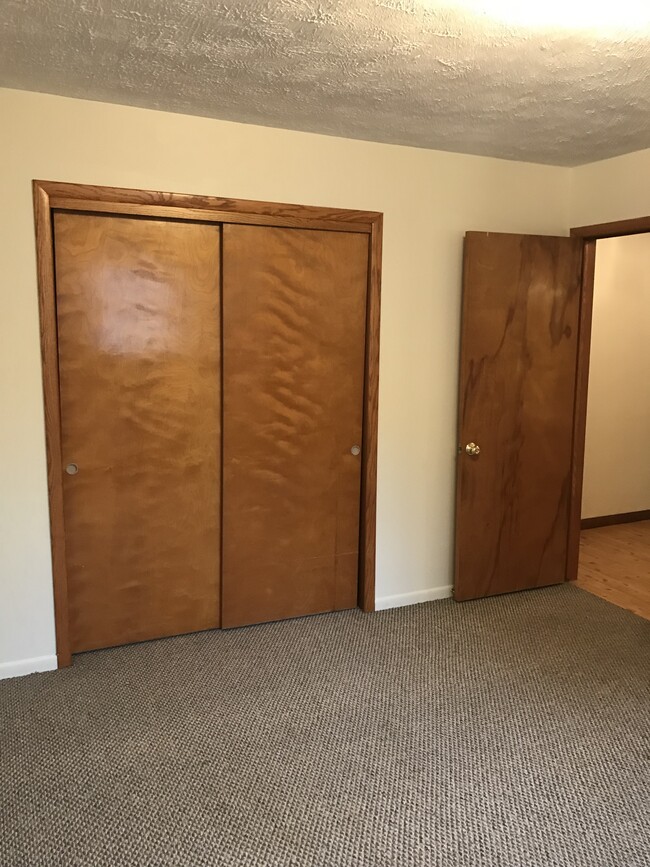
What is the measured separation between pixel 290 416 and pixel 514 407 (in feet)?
4.23

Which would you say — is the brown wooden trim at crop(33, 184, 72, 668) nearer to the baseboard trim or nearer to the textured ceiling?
the textured ceiling

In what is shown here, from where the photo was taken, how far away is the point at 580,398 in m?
4.00

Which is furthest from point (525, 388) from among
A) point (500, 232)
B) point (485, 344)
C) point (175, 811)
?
point (175, 811)

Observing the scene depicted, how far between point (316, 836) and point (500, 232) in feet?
9.90

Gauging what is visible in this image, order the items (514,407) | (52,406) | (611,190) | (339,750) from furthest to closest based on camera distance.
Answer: (514,407) → (611,190) → (52,406) → (339,750)

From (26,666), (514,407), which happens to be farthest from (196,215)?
(26,666)

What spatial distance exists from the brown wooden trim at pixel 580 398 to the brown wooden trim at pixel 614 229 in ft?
0.31

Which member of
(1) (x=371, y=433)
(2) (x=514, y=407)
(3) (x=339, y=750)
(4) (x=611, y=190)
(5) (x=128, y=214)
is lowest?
(3) (x=339, y=750)

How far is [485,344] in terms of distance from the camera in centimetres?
364

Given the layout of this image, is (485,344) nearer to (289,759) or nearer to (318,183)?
(318,183)

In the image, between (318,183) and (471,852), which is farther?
(318,183)

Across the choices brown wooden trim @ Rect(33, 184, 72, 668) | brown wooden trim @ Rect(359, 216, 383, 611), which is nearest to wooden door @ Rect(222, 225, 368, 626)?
brown wooden trim @ Rect(359, 216, 383, 611)

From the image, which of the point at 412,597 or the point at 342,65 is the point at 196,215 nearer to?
the point at 342,65

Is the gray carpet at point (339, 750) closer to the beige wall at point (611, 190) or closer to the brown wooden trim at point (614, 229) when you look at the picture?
the brown wooden trim at point (614, 229)
